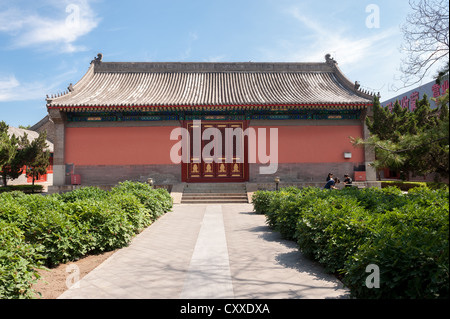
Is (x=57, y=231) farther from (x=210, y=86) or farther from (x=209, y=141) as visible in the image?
(x=210, y=86)

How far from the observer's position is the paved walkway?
143 inches

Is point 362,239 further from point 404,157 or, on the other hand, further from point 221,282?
point 221,282

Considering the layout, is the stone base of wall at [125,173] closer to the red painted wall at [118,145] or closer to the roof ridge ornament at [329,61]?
the red painted wall at [118,145]

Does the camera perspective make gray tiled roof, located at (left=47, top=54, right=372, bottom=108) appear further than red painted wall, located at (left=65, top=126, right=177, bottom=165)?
No

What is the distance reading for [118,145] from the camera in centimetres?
1628

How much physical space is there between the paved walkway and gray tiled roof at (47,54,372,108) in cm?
995

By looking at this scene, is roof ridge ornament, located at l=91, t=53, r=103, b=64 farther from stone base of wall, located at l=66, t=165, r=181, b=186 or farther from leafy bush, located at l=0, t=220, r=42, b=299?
leafy bush, located at l=0, t=220, r=42, b=299

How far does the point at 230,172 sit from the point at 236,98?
13.4ft

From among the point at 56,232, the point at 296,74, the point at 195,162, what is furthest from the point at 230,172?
the point at 56,232

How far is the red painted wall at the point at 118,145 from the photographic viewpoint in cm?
1627

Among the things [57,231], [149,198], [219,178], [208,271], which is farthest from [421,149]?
[219,178]

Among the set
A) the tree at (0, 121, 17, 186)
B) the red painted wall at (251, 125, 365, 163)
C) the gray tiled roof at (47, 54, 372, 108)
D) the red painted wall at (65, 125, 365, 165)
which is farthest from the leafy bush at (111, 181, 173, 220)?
the tree at (0, 121, 17, 186)

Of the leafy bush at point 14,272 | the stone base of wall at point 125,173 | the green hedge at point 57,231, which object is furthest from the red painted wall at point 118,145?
the leafy bush at point 14,272
